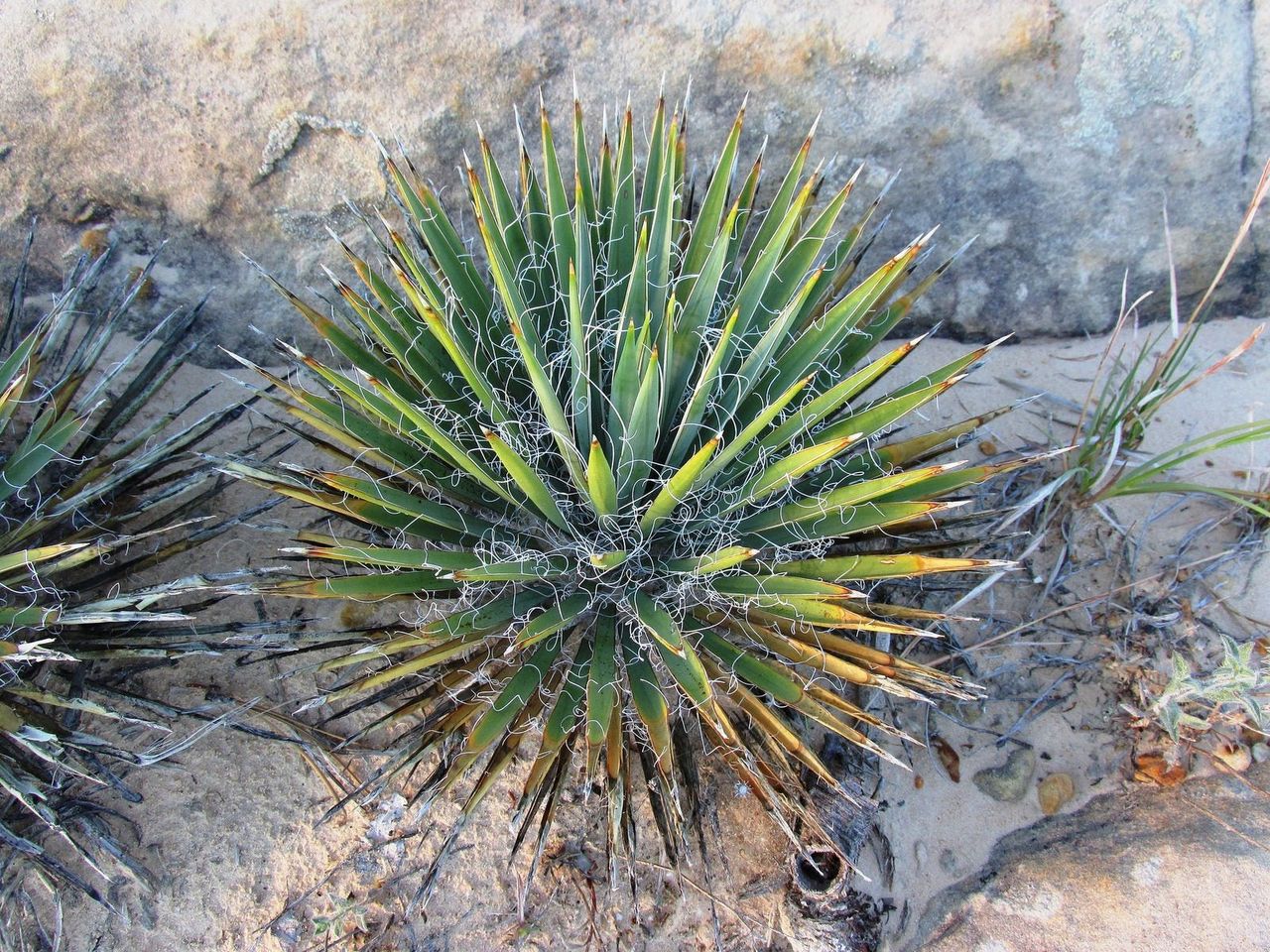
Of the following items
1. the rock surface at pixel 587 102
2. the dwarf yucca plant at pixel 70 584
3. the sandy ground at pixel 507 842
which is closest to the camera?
the dwarf yucca plant at pixel 70 584

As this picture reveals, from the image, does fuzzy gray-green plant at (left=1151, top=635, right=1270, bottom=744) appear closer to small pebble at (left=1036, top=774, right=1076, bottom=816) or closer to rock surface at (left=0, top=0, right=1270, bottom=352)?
small pebble at (left=1036, top=774, right=1076, bottom=816)

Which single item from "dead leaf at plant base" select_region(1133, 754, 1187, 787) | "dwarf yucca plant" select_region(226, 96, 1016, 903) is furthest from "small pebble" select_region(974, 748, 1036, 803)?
"dwarf yucca plant" select_region(226, 96, 1016, 903)

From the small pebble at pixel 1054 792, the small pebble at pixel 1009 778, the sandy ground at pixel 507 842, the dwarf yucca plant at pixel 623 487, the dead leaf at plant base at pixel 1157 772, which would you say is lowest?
the dead leaf at plant base at pixel 1157 772

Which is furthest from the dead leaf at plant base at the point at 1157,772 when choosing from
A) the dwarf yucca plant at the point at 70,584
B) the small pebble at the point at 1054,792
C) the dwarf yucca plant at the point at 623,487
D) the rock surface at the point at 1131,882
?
the dwarf yucca plant at the point at 70,584

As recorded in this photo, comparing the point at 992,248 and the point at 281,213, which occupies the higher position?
the point at 281,213

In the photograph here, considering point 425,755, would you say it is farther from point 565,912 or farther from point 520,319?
point 520,319

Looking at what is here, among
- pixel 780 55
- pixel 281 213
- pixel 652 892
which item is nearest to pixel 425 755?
pixel 652 892

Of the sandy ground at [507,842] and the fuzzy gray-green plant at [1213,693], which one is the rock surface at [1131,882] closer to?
the sandy ground at [507,842]
